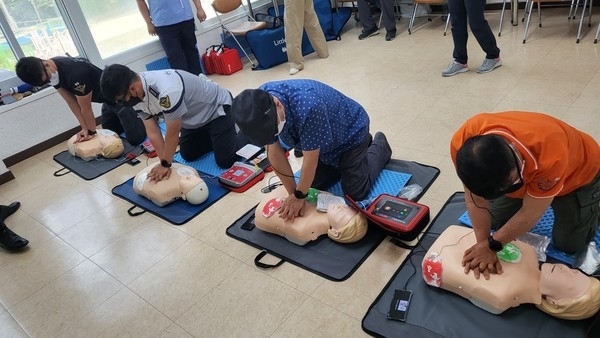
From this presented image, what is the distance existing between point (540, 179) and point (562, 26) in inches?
131

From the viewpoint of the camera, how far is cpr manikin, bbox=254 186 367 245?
73.9 inches

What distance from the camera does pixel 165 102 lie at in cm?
237

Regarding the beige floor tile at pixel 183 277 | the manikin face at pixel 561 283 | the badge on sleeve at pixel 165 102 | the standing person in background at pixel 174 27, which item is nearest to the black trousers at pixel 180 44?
the standing person in background at pixel 174 27

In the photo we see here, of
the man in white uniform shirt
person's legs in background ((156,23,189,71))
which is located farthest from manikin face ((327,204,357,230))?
person's legs in background ((156,23,189,71))

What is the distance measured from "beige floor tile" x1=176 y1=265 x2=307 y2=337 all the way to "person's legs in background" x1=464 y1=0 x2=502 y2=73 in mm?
2432

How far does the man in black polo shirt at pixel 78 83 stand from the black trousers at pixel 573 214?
2422mm

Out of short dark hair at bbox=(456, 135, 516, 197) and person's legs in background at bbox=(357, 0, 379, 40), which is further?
person's legs in background at bbox=(357, 0, 379, 40)

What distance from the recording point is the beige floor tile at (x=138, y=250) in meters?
2.13

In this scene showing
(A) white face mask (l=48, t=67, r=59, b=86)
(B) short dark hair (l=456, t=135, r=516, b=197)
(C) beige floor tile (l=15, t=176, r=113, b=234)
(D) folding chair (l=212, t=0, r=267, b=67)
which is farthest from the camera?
(D) folding chair (l=212, t=0, r=267, b=67)

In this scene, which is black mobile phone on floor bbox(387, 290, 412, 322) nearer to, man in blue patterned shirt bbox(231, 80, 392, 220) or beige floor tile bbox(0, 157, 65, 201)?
man in blue patterned shirt bbox(231, 80, 392, 220)

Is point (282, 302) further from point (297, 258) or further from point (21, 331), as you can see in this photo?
point (21, 331)

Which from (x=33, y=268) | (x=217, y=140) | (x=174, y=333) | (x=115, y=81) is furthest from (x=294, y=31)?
(x=174, y=333)

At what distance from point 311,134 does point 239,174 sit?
96 cm

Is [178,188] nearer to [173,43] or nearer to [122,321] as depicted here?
[122,321]
